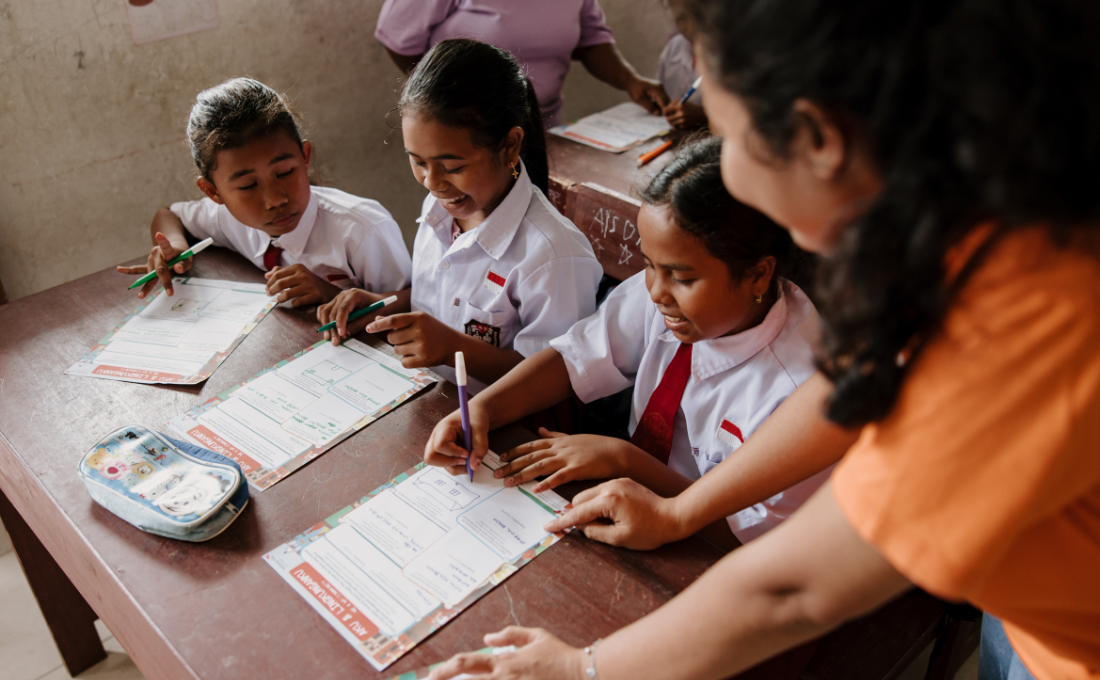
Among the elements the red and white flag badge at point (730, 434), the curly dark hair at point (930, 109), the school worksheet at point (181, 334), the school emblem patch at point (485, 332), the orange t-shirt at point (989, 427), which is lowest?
the school emblem patch at point (485, 332)

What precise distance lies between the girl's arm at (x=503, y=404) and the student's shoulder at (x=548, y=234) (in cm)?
24

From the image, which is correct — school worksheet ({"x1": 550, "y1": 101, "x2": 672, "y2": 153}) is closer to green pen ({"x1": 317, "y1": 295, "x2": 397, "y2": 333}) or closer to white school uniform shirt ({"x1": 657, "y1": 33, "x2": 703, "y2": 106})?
white school uniform shirt ({"x1": 657, "y1": 33, "x2": 703, "y2": 106})

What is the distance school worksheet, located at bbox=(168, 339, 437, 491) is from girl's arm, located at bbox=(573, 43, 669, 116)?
5.55 ft

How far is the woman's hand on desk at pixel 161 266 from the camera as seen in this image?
5.12 ft

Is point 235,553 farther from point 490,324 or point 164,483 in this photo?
point 490,324

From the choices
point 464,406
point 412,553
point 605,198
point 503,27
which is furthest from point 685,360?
point 503,27

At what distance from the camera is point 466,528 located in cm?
97

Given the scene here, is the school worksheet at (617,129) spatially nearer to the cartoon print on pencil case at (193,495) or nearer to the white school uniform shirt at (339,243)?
the white school uniform shirt at (339,243)

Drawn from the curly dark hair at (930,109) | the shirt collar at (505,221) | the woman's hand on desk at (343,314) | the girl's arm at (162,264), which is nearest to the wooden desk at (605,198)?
the shirt collar at (505,221)

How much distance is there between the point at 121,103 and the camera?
2.32 metres

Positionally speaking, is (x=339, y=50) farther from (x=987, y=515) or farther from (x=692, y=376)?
(x=987, y=515)

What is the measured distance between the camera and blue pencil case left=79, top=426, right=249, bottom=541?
3.14ft

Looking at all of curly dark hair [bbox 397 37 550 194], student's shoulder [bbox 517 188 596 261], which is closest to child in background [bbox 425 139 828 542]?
student's shoulder [bbox 517 188 596 261]

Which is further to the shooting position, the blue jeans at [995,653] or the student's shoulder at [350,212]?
the student's shoulder at [350,212]
